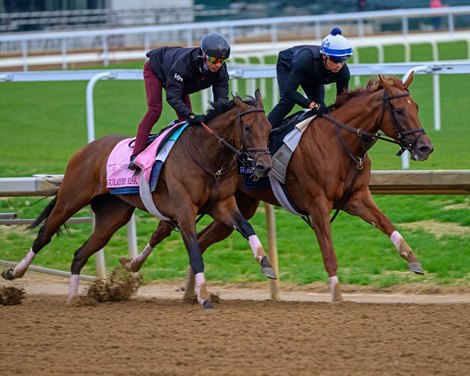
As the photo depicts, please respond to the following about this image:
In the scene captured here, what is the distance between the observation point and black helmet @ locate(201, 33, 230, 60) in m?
7.82

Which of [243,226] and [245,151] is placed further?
[243,226]

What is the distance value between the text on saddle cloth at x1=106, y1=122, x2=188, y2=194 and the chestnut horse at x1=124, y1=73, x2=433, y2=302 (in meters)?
0.94

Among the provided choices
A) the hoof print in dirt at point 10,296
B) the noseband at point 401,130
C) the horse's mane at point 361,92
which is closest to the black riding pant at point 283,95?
the horse's mane at point 361,92

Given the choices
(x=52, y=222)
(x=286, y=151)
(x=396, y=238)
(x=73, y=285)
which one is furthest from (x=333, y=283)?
(x=52, y=222)

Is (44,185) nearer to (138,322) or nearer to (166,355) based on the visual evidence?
(138,322)

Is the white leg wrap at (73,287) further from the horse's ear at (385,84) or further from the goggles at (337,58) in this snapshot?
the horse's ear at (385,84)

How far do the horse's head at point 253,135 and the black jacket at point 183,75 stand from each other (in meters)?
0.48

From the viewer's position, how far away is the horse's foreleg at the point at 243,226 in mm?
7668

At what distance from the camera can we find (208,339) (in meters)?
6.64

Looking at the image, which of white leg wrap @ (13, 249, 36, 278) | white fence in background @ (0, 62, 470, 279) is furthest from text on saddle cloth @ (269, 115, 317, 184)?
white leg wrap @ (13, 249, 36, 278)

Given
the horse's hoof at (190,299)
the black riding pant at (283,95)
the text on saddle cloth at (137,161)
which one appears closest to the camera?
the text on saddle cloth at (137,161)

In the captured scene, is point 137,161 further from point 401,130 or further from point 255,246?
point 401,130

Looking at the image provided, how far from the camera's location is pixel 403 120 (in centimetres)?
795

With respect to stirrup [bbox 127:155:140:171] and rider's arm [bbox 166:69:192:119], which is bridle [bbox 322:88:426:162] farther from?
stirrup [bbox 127:155:140:171]
